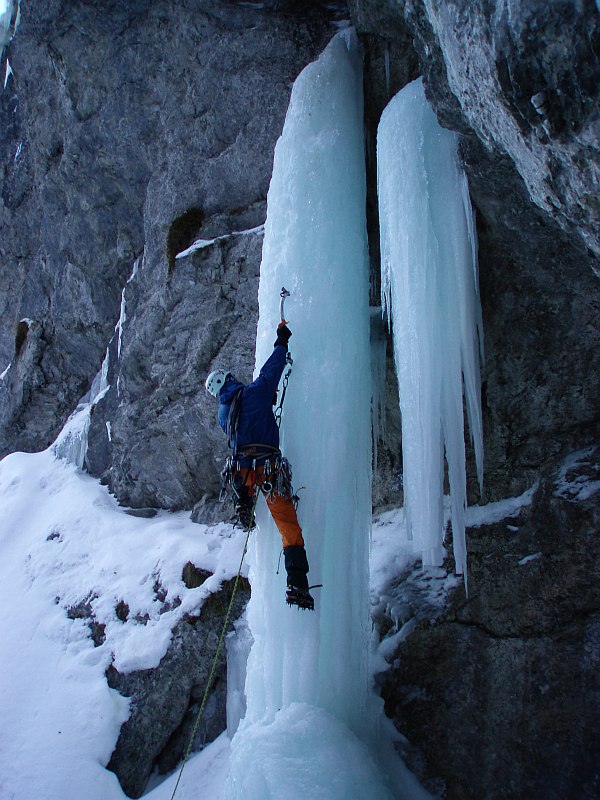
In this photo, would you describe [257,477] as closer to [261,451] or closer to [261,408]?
[261,451]

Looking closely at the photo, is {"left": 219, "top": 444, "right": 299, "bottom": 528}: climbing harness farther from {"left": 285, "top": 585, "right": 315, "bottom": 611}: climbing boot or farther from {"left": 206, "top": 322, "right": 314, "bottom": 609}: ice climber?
{"left": 285, "top": 585, "right": 315, "bottom": 611}: climbing boot

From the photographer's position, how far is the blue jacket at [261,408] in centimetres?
446

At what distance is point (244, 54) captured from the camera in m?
8.30

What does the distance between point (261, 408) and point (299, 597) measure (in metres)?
1.39

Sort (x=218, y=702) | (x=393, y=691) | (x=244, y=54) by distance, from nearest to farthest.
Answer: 1. (x=393, y=691)
2. (x=218, y=702)
3. (x=244, y=54)

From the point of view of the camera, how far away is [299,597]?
3.94 metres

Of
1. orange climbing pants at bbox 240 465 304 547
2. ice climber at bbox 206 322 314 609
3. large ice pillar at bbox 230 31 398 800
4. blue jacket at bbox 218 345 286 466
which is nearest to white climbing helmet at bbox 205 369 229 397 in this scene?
ice climber at bbox 206 322 314 609

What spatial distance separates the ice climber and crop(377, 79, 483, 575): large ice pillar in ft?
3.14

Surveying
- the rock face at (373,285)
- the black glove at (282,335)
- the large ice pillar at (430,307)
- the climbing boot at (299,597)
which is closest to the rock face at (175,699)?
the rock face at (373,285)

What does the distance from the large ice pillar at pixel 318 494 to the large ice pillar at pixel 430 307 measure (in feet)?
1.33

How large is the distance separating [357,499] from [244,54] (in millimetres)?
6720

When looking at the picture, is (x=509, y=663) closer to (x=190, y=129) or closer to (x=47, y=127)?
(x=190, y=129)

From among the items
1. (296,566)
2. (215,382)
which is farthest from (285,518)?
(215,382)

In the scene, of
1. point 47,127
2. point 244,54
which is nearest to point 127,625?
point 244,54
